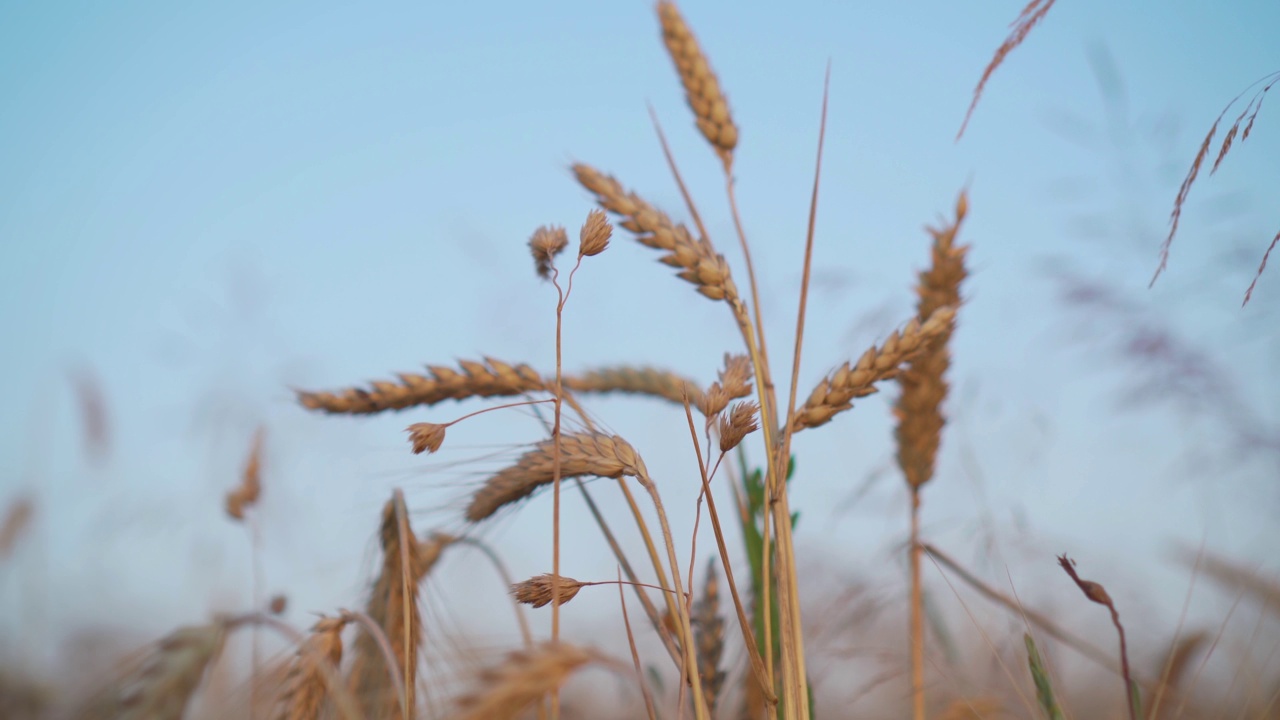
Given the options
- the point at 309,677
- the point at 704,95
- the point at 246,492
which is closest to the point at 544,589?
the point at 309,677

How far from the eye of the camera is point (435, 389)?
3.67 ft

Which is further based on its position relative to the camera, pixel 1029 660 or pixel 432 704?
pixel 432 704

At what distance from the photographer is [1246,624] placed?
6.52 ft

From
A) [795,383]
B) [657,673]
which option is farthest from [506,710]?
[657,673]

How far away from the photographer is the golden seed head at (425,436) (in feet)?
2.77

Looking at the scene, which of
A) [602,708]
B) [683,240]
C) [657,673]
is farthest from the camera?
[602,708]

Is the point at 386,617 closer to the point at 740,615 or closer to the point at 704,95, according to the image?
the point at 740,615

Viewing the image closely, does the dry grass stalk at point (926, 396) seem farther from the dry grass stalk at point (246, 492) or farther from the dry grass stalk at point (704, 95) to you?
the dry grass stalk at point (246, 492)

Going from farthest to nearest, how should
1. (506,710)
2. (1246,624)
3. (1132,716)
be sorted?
1. (1246,624)
2. (1132,716)
3. (506,710)

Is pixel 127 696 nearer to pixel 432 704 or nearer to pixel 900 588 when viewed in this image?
pixel 432 704

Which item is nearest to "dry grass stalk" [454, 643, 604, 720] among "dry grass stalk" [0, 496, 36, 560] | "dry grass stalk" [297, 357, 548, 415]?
"dry grass stalk" [297, 357, 548, 415]

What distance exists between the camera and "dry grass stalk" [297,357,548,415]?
3.61 ft

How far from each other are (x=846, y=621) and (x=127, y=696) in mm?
1475

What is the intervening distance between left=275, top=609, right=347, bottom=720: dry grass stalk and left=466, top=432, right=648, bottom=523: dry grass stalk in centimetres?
25
